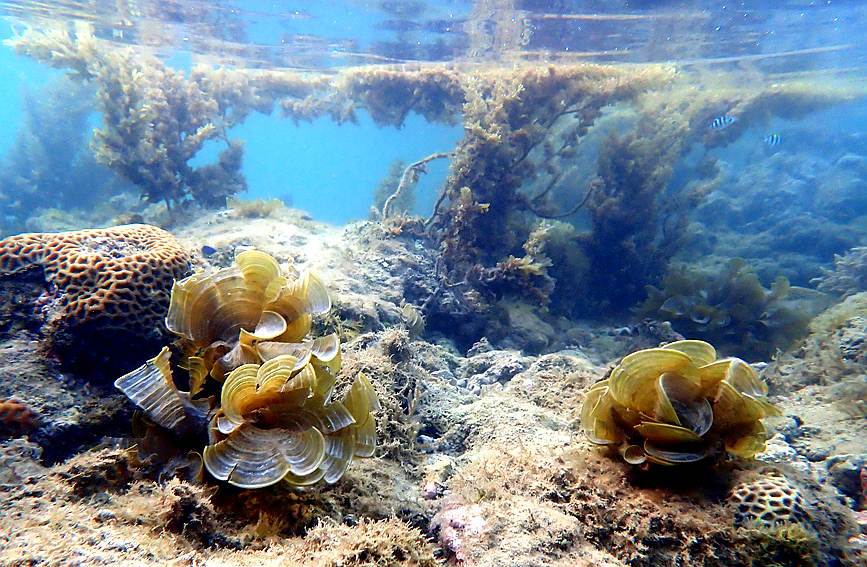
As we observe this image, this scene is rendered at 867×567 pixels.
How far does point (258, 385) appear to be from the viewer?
2.03 meters

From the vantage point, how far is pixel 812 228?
15766 mm

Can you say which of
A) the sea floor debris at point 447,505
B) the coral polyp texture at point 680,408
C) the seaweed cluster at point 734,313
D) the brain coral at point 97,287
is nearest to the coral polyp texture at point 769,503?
the sea floor debris at point 447,505

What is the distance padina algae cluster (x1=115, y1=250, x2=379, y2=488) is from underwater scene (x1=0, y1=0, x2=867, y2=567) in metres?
0.02

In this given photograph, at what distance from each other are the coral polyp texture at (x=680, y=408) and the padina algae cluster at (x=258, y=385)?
1.50 metres

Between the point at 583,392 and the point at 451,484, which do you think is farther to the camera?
the point at 583,392

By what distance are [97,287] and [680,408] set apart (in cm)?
446

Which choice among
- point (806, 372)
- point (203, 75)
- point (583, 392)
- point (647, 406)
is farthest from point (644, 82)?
point (203, 75)

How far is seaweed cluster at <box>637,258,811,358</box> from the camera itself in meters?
7.35

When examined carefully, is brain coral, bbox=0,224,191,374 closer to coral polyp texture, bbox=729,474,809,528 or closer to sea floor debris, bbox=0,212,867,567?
sea floor debris, bbox=0,212,867,567

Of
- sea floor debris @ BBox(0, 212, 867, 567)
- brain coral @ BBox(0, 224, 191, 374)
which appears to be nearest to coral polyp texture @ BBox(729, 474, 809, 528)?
sea floor debris @ BBox(0, 212, 867, 567)

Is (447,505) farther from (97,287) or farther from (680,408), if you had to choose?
(97,287)

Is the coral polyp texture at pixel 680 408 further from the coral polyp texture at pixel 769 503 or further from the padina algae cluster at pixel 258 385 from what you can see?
the padina algae cluster at pixel 258 385

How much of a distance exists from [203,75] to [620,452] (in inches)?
700

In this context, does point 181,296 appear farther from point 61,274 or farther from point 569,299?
point 569,299
